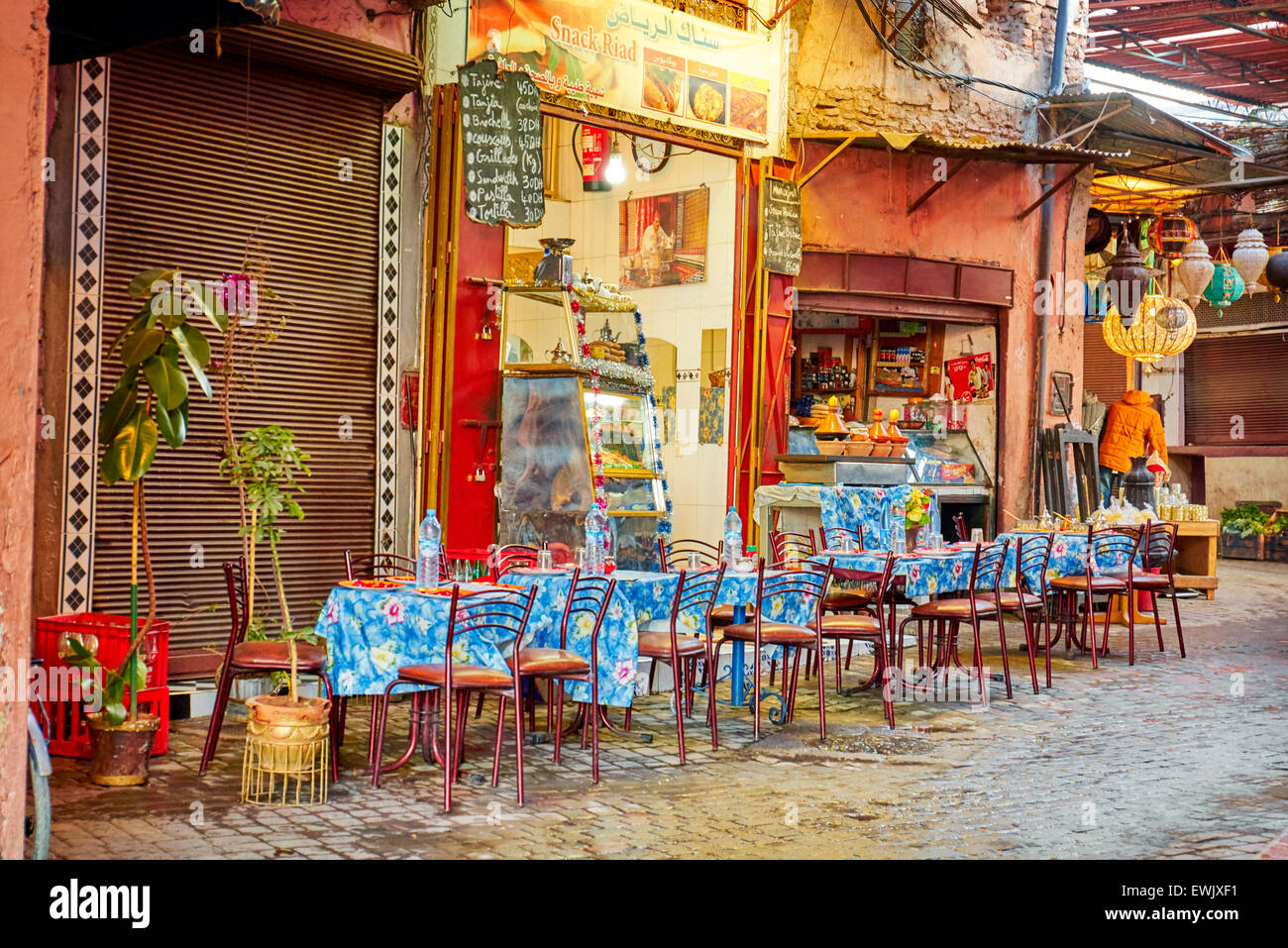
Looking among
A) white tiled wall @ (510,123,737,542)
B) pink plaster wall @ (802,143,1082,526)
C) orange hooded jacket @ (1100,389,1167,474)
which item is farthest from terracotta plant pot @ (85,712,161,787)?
orange hooded jacket @ (1100,389,1167,474)

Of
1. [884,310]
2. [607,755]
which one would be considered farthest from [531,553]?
[884,310]

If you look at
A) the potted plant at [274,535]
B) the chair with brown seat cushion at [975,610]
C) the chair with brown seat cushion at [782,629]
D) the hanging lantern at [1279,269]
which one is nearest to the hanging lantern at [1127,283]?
the hanging lantern at [1279,269]

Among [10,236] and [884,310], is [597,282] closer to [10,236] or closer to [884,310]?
[884,310]

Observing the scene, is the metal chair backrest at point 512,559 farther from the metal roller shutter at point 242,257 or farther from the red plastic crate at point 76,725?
the red plastic crate at point 76,725

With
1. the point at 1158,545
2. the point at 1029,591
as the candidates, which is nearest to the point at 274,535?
the point at 1029,591

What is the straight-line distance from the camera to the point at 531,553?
8.59 meters

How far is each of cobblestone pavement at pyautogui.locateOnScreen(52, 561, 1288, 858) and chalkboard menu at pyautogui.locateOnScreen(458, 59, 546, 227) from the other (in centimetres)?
361

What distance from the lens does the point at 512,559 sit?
818 cm

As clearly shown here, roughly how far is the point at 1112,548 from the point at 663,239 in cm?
501

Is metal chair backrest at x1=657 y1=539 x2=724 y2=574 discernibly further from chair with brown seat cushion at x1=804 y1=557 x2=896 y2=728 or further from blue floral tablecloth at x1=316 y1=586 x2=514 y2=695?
blue floral tablecloth at x1=316 y1=586 x2=514 y2=695

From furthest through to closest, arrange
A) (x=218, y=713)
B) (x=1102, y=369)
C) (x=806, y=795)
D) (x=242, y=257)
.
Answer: (x=1102, y=369) < (x=242, y=257) < (x=218, y=713) < (x=806, y=795)

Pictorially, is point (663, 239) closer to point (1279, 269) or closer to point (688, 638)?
point (688, 638)

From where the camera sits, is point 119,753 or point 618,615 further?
point 618,615

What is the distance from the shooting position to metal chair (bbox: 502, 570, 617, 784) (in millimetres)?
6258
